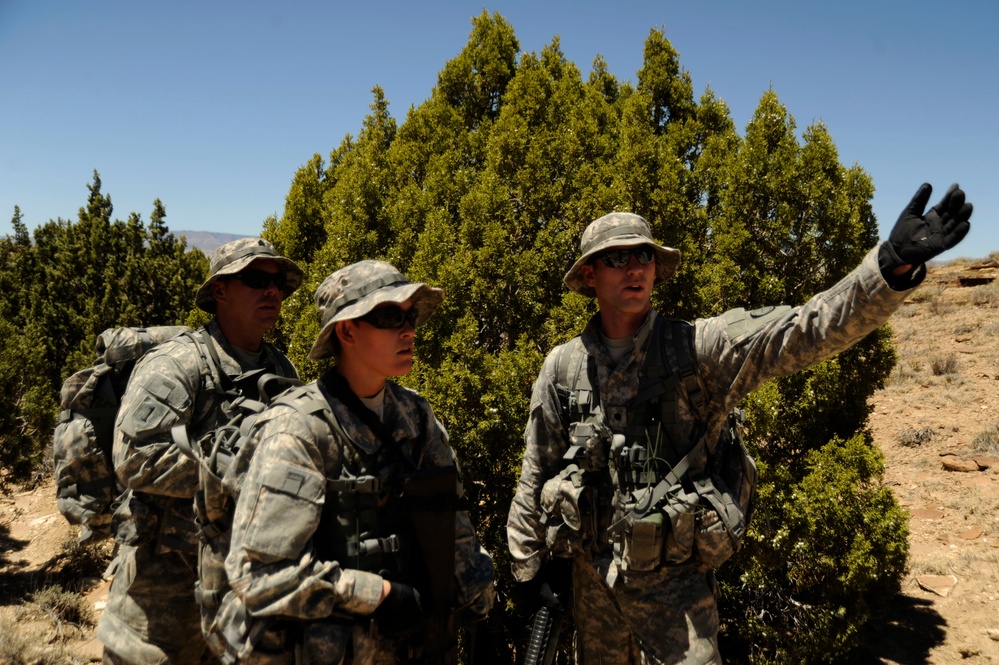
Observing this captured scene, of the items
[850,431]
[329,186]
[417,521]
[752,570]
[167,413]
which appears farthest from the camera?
[329,186]

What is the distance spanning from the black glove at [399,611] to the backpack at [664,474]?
0.88 m

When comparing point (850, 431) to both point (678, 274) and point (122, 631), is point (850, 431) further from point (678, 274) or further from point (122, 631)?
point (122, 631)

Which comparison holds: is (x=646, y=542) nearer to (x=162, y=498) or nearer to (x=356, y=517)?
(x=356, y=517)

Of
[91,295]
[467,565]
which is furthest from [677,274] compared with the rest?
Result: [91,295]

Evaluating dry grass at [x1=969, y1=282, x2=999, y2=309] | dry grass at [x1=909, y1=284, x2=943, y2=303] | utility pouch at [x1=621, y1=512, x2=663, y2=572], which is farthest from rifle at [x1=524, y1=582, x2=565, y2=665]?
dry grass at [x1=909, y1=284, x2=943, y2=303]

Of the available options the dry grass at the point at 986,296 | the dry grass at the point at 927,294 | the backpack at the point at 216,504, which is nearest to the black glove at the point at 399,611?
the backpack at the point at 216,504

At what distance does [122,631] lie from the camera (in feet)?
10.2

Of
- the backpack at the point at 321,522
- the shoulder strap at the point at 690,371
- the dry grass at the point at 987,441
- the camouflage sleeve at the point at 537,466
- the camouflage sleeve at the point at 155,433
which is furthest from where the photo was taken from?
A: the dry grass at the point at 987,441

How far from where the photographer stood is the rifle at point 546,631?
10.0 feet

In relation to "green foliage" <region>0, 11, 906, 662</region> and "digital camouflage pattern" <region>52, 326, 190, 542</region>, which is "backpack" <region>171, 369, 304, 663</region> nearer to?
"digital camouflage pattern" <region>52, 326, 190, 542</region>

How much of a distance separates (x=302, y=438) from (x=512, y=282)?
2.89m

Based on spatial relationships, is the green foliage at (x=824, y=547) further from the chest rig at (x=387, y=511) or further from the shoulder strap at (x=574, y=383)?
the chest rig at (x=387, y=511)

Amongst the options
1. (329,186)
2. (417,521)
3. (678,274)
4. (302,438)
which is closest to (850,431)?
(678,274)

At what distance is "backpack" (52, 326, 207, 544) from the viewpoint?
361 cm
